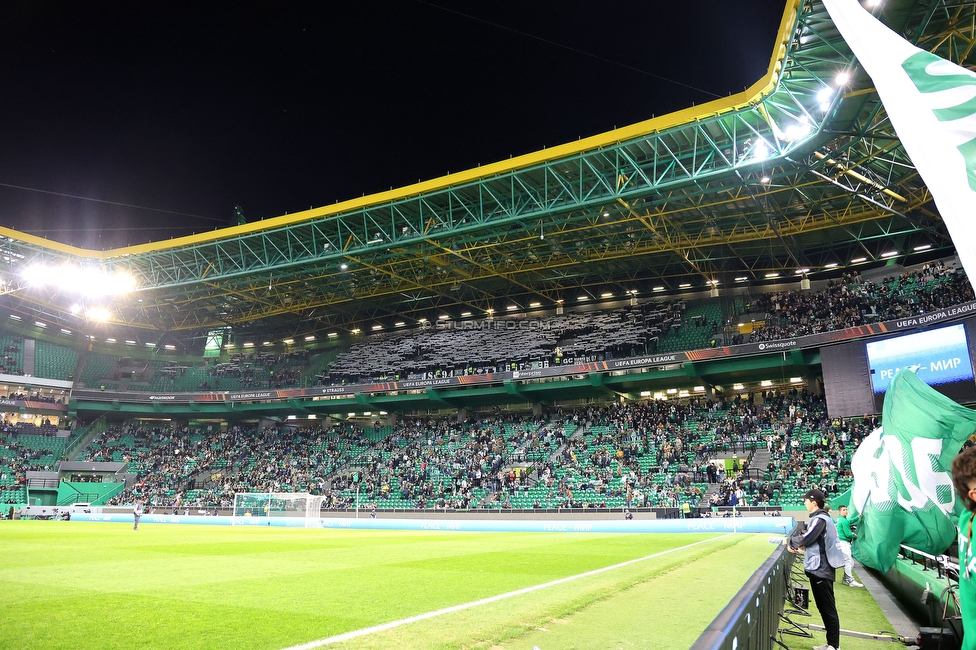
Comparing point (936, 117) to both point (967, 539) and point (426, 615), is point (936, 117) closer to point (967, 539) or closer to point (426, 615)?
point (967, 539)

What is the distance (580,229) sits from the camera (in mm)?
31953

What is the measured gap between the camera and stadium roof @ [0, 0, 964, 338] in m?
21.1

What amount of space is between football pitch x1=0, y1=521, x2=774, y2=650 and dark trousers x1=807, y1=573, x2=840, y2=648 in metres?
1.22

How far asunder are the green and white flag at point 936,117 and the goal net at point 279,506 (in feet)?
116

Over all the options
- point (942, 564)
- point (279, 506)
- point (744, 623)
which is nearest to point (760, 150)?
point (942, 564)

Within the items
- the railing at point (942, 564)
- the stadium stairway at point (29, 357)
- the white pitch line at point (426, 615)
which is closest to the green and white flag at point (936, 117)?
the railing at point (942, 564)

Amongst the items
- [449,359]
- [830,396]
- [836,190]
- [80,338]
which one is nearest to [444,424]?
A: [449,359]

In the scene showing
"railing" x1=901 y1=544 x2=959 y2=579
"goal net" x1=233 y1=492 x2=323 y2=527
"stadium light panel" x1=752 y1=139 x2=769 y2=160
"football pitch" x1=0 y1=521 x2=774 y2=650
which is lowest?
"goal net" x1=233 y1=492 x2=323 y2=527

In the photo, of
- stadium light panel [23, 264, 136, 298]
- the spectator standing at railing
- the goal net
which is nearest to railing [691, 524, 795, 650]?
the spectator standing at railing

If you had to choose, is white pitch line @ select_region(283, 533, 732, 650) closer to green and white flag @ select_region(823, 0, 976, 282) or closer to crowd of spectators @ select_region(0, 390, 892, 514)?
green and white flag @ select_region(823, 0, 976, 282)

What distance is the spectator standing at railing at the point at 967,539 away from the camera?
9.48 ft

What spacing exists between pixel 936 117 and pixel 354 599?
7288 mm

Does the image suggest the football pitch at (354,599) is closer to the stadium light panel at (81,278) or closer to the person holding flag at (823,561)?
the person holding flag at (823,561)

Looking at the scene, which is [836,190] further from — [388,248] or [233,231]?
[233,231]
